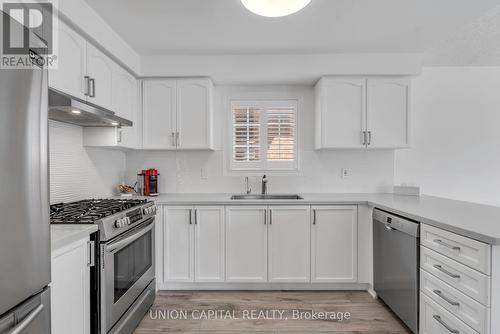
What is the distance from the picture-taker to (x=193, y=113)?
3.07 meters

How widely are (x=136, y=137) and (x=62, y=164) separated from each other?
2.80ft

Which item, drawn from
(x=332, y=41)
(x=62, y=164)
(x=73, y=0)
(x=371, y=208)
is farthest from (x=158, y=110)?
(x=371, y=208)

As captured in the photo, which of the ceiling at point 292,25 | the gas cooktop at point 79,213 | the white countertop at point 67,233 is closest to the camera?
the white countertop at point 67,233

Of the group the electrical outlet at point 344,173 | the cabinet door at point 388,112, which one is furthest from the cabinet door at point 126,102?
the cabinet door at point 388,112

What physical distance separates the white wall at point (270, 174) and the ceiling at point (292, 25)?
0.63 metres

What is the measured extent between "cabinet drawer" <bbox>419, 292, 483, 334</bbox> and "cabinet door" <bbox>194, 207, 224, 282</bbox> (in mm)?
1704

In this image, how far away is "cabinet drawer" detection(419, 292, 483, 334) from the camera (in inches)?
60.2

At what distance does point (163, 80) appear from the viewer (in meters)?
3.07

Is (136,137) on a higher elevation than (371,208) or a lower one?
higher

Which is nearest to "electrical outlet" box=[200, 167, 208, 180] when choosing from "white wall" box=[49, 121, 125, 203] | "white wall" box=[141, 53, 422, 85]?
"white wall" box=[49, 121, 125, 203]

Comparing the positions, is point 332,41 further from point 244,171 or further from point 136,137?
point 136,137

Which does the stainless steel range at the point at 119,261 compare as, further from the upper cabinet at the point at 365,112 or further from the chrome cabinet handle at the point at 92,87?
the upper cabinet at the point at 365,112

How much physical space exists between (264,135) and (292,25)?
52.8 inches

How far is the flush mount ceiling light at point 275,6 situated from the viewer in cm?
164
